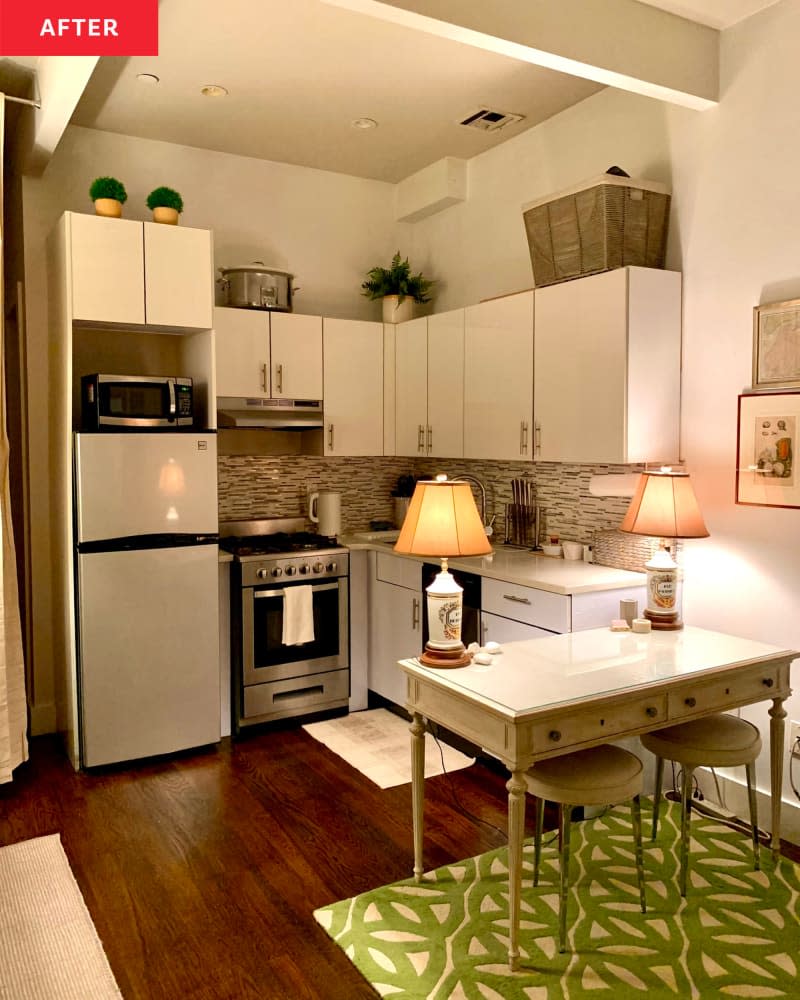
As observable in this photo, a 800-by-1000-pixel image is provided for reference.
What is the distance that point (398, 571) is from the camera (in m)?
4.25

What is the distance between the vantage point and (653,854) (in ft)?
9.48

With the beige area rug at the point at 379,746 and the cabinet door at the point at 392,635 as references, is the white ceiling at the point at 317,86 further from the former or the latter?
the beige area rug at the point at 379,746

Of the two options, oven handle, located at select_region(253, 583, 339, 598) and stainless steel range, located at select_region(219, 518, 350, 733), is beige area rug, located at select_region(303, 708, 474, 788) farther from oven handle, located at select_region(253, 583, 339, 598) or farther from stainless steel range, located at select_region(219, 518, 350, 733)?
oven handle, located at select_region(253, 583, 339, 598)

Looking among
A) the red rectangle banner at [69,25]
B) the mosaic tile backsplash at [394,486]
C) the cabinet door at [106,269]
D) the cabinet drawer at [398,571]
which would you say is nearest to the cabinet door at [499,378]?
the mosaic tile backsplash at [394,486]

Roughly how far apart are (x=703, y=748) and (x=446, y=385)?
235 centimetres

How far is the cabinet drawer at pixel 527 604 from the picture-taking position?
3229mm

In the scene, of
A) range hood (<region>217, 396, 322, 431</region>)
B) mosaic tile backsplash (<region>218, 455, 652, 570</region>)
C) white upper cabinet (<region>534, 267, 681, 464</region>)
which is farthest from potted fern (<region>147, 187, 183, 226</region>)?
white upper cabinet (<region>534, 267, 681, 464</region>)

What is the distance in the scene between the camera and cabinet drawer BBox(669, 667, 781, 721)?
8.30 ft

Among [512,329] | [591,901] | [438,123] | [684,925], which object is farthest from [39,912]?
[438,123]

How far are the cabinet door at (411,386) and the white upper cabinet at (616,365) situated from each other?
42.5 inches

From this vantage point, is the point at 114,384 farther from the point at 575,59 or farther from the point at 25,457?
the point at 575,59

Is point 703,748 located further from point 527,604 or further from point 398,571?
point 398,571

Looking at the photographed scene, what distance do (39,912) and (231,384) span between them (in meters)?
2.56

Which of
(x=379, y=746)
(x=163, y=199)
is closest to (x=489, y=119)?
(x=163, y=199)
